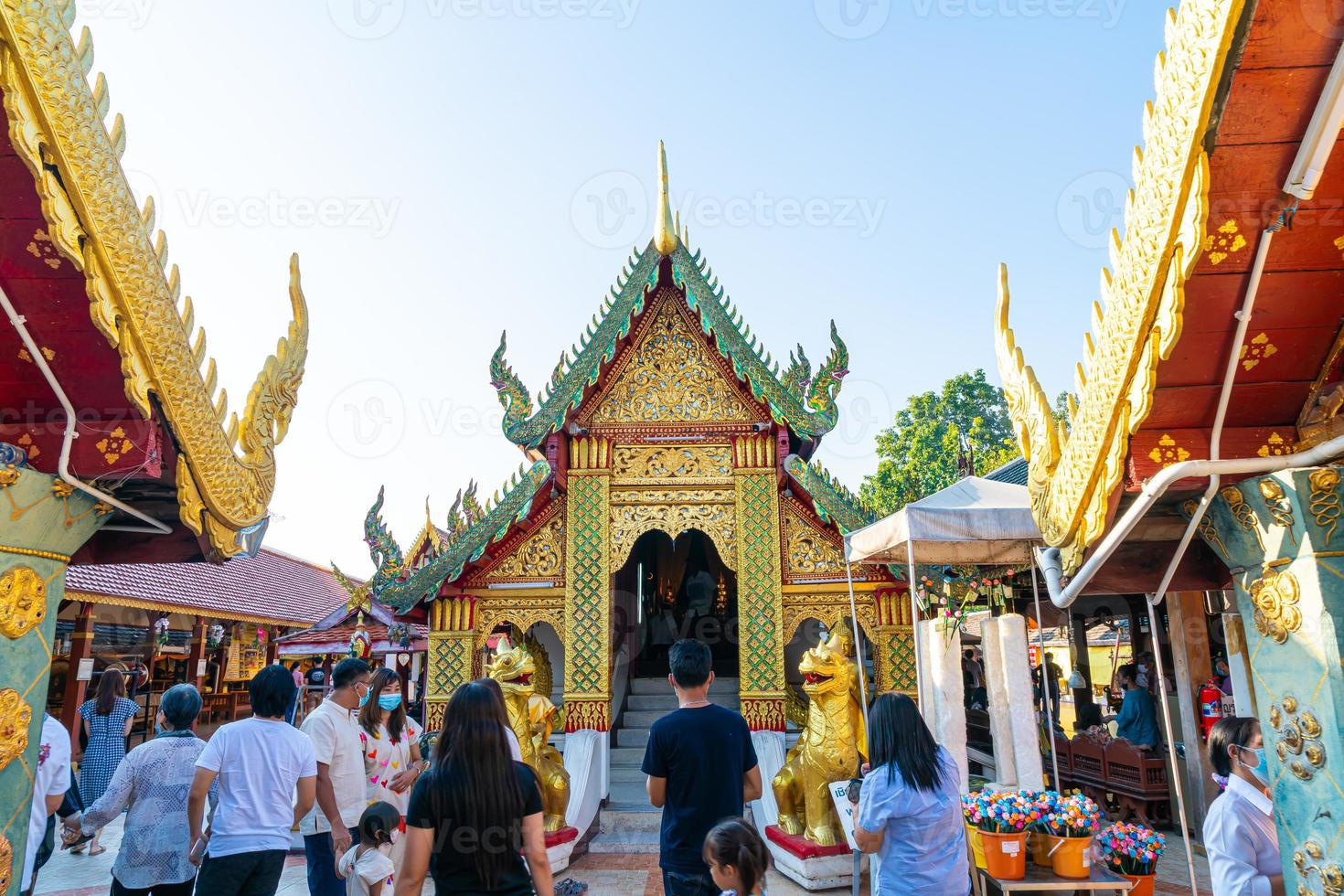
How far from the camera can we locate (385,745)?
14.3 feet

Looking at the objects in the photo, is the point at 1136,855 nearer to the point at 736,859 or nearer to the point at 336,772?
the point at 736,859

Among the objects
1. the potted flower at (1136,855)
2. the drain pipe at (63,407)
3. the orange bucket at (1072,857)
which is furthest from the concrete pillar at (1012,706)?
the drain pipe at (63,407)

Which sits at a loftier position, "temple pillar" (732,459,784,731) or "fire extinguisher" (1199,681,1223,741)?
"temple pillar" (732,459,784,731)

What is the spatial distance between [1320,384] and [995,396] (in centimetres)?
2481

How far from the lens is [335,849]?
3752mm

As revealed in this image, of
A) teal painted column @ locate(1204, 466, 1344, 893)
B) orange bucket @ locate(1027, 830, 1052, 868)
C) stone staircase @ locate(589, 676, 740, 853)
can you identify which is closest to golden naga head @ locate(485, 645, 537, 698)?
stone staircase @ locate(589, 676, 740, 853)

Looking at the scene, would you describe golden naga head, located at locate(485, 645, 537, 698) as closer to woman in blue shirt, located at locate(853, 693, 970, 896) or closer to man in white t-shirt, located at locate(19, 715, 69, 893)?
man in white t-shirt, located at locate(19, 715, 69, 893)

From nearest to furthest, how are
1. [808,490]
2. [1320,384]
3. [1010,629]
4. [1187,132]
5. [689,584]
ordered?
[1187,132] < [1320,384] < [1010,629] < [808,490] < [689,584]

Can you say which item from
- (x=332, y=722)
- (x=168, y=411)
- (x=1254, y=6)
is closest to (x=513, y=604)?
(x=332, y=722)

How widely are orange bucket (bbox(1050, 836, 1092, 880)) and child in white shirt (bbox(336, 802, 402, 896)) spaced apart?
3094 millimetres

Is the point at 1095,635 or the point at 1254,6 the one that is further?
the point at 1095,635

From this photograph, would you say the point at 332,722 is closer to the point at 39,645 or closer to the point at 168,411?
the point at 39,645

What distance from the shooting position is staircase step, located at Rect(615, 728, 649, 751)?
27.4ft

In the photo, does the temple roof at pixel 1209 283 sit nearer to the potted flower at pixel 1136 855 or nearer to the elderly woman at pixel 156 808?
the potted flower at pixel 1136 855
